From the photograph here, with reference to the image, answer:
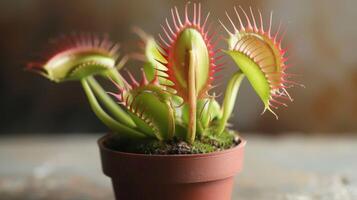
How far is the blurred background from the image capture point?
1838 millimetres

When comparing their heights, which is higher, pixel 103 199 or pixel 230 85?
pixel 230 85

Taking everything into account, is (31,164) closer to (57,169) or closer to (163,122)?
(57,169)

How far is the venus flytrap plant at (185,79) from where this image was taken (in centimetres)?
72

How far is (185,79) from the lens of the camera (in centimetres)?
72

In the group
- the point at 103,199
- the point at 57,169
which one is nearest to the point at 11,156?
the point at 57,169

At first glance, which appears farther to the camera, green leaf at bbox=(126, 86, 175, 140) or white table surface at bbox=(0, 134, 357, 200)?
white table surface at bbox=(0, 134, 357, 200)

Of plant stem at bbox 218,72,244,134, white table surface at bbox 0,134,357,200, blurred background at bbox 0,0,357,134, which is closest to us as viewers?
plant stem at bbox 218,72,244,134

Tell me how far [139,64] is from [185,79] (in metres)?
1.14

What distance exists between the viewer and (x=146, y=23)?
1.85 meters

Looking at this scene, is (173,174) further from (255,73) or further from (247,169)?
(247,169)

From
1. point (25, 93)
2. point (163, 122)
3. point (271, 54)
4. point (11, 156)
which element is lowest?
point (11, 156)

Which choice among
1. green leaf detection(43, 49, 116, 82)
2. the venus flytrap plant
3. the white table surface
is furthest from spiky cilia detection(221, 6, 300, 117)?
the white table surface

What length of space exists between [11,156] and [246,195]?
790 mm

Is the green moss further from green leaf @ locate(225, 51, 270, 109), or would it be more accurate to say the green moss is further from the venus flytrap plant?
green leaf @ locate(225, 51, 270, 109)
